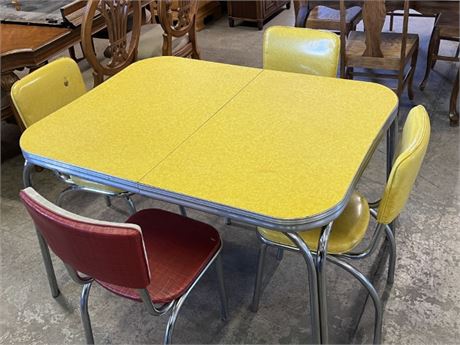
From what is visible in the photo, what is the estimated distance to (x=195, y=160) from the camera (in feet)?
4.35

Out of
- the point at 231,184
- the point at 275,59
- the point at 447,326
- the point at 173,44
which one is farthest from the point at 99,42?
the point at 447,326

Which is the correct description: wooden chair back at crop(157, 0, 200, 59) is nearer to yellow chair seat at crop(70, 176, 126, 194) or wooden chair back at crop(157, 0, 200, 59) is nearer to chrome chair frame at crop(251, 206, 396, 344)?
yellow chair seat at crop(70, 176, 126, 194)

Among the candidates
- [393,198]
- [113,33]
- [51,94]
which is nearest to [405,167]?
[393,198]

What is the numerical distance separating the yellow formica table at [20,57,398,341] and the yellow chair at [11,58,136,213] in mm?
151

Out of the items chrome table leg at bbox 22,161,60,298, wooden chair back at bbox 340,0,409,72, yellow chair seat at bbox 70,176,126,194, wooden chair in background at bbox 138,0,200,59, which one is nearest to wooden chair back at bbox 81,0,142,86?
wooden chair in background at bbox 138,0,200,59

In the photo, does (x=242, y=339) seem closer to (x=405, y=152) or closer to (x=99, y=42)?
(x=405, y=152)

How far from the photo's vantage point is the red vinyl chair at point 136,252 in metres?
1.04

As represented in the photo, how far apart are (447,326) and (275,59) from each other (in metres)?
1.20

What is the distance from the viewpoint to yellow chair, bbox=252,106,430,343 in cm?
119

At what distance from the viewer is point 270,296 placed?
1816 mm

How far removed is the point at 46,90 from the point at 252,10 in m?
2.93

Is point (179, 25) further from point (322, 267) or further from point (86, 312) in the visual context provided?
point (322, 267)

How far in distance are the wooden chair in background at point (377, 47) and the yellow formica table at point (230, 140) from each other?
0.92 meters

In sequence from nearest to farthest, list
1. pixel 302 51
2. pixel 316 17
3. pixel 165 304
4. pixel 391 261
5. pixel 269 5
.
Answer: pixel 165 304
pixel 391 261
pixel 302 51
pixel 316 17
pixel 269 5
